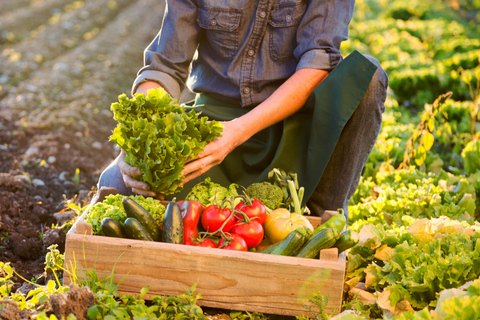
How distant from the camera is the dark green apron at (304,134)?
3.20 metres

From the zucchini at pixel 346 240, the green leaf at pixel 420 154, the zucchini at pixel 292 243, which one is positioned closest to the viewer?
the zucchini at pixel 292 243

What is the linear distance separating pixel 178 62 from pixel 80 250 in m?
1.69

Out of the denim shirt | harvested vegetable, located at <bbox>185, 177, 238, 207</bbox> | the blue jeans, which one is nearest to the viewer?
harvested vegetable, located at <bbox>185, 177, 238, 207</bbox>

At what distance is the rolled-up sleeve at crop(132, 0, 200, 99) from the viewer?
362 centimetres

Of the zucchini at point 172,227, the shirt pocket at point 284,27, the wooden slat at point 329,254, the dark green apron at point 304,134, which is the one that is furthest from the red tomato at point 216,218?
the shirt pocket at point 284,27

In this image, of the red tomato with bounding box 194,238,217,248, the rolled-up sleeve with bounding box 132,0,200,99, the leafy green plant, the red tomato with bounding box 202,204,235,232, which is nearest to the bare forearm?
the red tomato with bounding box 202,204,235,232

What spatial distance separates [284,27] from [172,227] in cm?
174

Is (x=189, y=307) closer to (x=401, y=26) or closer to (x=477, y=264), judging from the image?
(x=477, y=264)

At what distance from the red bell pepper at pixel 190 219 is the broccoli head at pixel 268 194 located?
45 centimetres

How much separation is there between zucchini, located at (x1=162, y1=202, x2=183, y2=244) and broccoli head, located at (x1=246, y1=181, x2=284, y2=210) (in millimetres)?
640

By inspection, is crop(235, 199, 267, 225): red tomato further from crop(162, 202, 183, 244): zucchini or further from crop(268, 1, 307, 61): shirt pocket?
crop(268, 1, 307, 61): shirt pocket

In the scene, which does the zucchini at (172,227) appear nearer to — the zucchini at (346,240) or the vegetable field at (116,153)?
the vegetable field at (116,153)

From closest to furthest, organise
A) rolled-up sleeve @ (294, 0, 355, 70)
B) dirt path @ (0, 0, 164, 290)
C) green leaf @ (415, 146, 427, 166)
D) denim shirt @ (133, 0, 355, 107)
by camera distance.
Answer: rolled-up sleeve @ (294, 0, 355, 70) → denim shirt @ (133, 0, 355, 107) → dirt path @ (0, 0, 164, 290) → green leaf @ (415, 146, 427, 166)

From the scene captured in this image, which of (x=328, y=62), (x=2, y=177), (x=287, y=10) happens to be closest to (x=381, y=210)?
(x=328, y=62)
